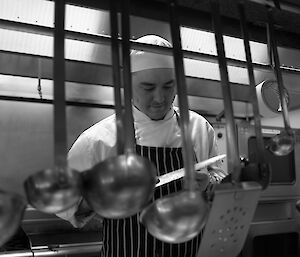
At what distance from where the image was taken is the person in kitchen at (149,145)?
97cm

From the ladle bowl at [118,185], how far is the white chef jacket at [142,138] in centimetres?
56

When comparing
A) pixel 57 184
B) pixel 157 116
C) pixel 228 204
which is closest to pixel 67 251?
pixel 157 116

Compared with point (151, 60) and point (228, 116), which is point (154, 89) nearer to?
point (151, 60)

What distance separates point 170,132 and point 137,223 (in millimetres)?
301

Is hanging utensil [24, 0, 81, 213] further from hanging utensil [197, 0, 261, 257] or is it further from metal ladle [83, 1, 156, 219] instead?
hanging utensil [197, 0, 261, 257]

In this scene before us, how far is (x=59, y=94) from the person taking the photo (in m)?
0.47

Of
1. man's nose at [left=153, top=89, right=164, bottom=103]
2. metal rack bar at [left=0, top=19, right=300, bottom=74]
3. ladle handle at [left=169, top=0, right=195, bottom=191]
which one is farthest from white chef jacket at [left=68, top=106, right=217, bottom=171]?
ladle handle at [left=169, top=0, right=195, bottom=191]

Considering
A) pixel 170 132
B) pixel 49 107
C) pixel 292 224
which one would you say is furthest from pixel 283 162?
pixel 49 107

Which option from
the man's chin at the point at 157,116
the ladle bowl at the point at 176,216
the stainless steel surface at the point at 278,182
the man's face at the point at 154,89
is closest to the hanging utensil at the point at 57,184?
the ladle bowl at the point at 176,216

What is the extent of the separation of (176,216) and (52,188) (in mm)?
165

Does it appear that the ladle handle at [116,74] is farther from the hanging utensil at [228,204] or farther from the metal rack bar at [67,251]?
the metal rack bar at [67,251]

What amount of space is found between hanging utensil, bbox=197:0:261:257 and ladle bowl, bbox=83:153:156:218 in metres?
0.15

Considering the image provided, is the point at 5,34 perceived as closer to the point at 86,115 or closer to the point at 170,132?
the point at 170,132

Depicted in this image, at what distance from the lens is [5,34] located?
97 cm
